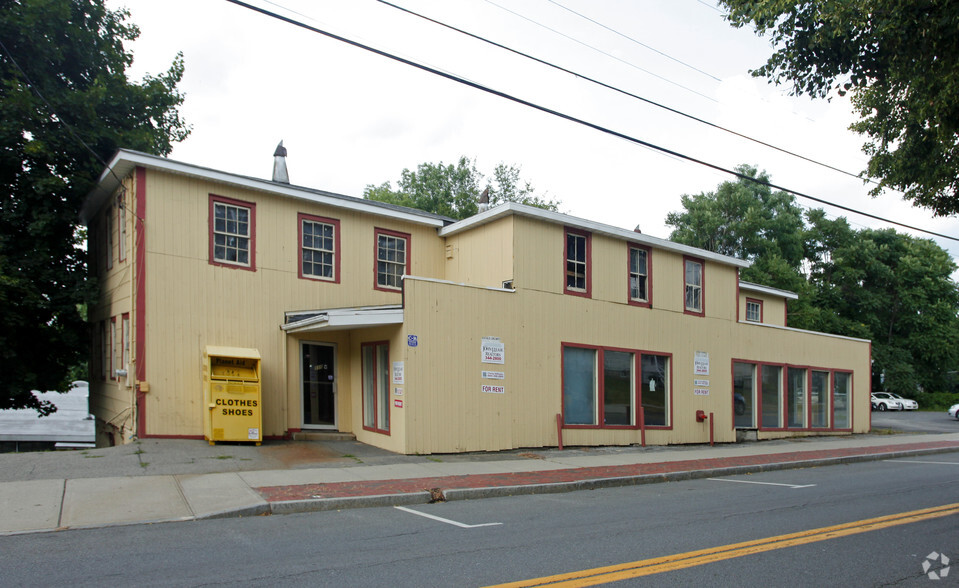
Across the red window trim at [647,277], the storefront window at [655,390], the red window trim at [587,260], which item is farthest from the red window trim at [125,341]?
the storefront window at [655,390]

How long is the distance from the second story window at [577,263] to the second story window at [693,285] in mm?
4185

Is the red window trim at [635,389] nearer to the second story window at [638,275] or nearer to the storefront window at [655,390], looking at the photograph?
the storefront window at [655,390]

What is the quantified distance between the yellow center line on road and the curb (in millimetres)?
4221

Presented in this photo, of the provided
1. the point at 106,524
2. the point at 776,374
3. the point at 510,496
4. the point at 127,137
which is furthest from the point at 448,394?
the point at 776,374

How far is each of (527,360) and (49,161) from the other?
12734 mm

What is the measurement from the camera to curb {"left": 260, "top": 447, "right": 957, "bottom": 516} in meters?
9.13

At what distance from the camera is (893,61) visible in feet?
34.5

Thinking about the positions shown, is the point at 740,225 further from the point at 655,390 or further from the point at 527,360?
the point at 527,360

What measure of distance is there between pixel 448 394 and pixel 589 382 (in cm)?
462

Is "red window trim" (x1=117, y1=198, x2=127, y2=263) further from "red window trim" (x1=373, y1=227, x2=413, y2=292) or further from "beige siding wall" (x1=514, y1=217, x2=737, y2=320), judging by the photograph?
"beige siding wall" (x1=514, y1=217, x2=737, y2=320)

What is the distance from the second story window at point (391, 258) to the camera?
17531mm

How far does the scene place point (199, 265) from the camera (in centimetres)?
1467

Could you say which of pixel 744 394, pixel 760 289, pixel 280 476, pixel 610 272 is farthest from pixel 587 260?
pixel 760 289

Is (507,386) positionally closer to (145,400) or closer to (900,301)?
(145,400)
